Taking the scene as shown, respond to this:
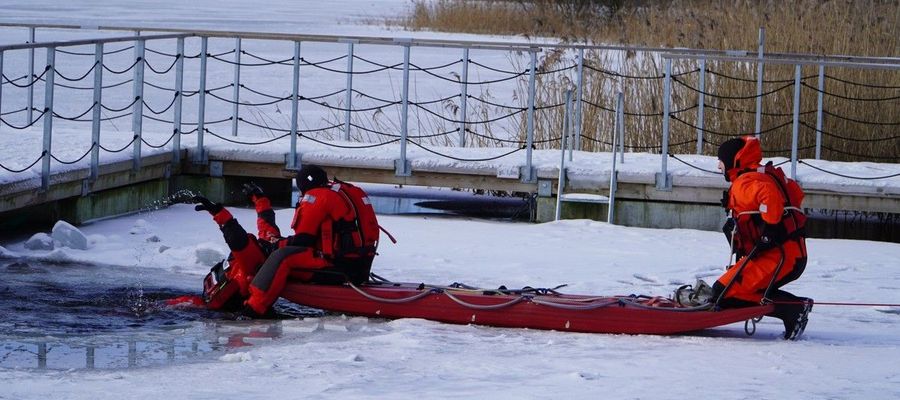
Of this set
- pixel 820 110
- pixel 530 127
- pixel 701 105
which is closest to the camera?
pixel 530 127

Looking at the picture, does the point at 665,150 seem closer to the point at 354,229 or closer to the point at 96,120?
the point at 354,229

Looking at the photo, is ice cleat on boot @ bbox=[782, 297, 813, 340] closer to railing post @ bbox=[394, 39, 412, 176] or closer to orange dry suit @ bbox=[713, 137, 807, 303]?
orange dry suit @ bbox=[713, 137, 807, 303]

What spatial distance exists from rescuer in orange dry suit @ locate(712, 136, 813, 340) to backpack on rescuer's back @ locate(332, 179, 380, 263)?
1.91 metres

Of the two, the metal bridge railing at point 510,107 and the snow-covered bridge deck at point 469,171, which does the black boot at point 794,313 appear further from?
the snow-covered bridge deck at point 469,171

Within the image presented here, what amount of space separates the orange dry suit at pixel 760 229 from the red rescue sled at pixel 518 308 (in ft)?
0.46

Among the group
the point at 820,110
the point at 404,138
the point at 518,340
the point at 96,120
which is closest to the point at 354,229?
the point at 518,340

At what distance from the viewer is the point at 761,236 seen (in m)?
6.70

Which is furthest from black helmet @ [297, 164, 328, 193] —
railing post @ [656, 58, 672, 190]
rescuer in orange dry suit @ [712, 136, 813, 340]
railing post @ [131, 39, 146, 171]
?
railing post @ [656, 58, 672, 190]

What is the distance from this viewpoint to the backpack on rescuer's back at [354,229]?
7.45 metres

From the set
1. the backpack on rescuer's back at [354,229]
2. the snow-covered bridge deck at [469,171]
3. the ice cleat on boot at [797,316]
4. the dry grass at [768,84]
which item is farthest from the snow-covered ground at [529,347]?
the dry grass at [768,84]

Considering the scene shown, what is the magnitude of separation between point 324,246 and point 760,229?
2357 mm

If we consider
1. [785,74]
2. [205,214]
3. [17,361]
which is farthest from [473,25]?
[17,361]

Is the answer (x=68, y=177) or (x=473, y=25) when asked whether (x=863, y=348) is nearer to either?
(x=68, y=177)

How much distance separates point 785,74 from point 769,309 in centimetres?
622
